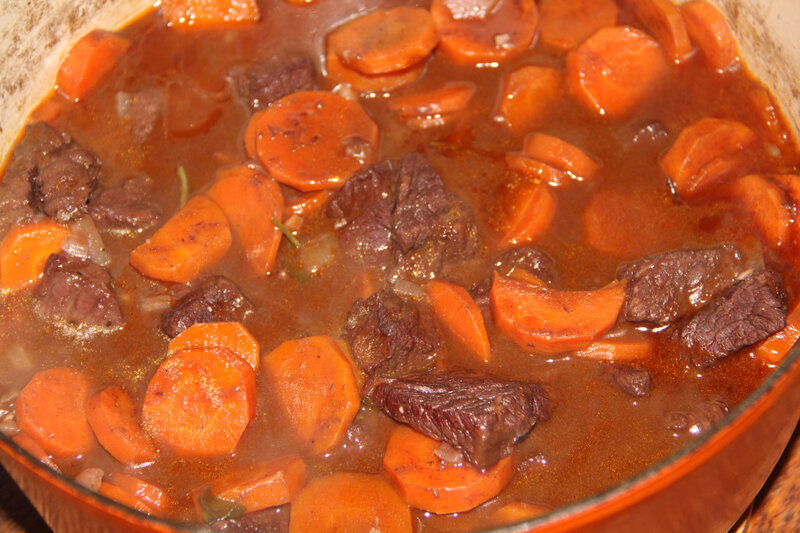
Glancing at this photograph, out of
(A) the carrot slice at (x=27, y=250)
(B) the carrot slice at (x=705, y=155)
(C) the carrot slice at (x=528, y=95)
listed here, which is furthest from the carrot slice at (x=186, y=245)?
(B) the carrot slice at (x=705, y=155)

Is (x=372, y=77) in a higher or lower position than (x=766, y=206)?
higher

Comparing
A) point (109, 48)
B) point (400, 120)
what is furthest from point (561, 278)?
point (109, 48)

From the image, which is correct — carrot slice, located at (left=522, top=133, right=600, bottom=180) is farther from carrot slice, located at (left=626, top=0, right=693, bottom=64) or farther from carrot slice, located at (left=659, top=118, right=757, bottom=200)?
carrot slice, located at (left=626, top=0, right=693, bottom=64)

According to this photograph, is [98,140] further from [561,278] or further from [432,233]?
[561,278]

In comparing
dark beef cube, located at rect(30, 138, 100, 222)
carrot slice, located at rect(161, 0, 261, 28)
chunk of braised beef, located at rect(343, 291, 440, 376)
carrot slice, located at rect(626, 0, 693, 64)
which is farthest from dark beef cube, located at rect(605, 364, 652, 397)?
carrot slice, located at rect(161, 0, 261, 28)

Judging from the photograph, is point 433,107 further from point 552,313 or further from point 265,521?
point 265,521

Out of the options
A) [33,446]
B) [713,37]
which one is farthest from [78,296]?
[713,37]
